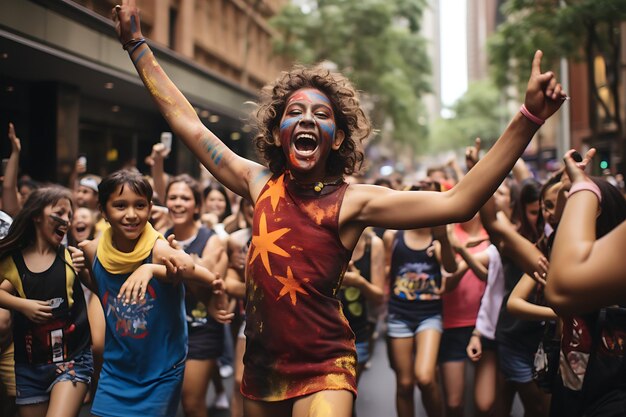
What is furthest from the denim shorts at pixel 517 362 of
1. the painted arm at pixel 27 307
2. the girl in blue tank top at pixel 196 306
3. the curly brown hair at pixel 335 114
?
the painted arm at pixel 27 307

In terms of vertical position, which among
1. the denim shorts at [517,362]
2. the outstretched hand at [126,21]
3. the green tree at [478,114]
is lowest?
the denim shorts at [517,362]

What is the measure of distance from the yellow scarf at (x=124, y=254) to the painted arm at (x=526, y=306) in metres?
2.28

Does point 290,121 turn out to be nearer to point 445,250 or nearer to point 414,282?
point 445,250

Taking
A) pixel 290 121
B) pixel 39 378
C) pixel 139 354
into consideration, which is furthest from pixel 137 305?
pixel 290 121

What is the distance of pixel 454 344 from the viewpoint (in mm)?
5711

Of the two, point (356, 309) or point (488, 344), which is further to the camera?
point (356, 309)

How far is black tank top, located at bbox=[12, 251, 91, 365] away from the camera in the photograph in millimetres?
Result: 4004

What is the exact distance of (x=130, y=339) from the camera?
388 centimetres

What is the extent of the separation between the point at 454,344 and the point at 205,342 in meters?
2.08

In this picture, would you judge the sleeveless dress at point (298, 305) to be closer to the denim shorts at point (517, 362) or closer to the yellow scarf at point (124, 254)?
the yellow scarf at point (124, 254)

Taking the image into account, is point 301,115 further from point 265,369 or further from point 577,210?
point 577,210

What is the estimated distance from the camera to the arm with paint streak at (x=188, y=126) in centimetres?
332

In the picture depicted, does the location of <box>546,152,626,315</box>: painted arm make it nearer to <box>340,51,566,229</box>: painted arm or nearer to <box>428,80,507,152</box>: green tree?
<box>340,51,566,229</box>: painted arm

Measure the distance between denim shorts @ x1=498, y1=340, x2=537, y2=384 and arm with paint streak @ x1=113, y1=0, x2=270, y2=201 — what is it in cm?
275
